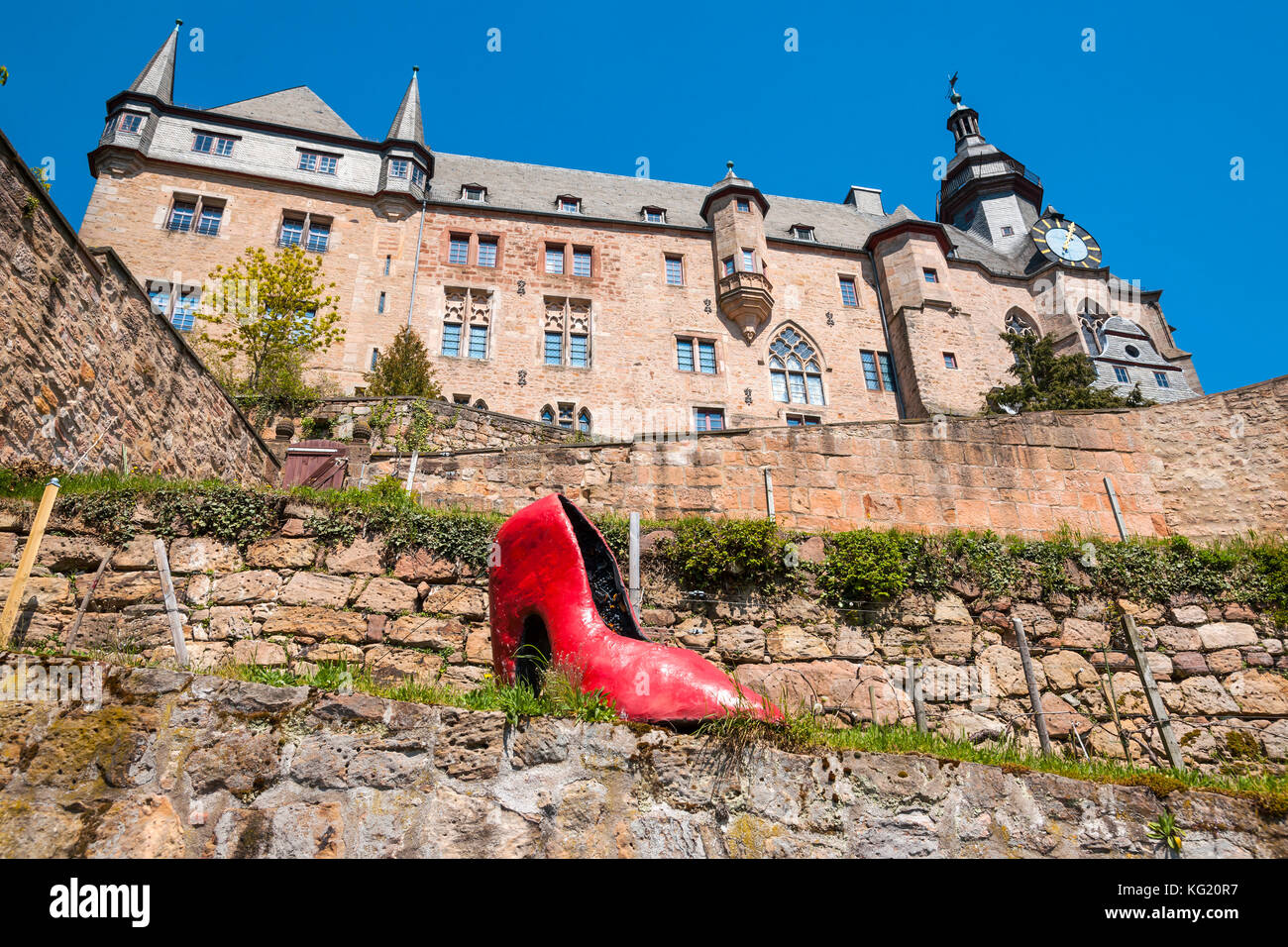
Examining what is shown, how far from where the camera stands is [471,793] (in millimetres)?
2857

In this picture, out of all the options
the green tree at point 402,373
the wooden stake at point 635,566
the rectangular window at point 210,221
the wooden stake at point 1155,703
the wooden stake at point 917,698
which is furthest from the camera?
the rectangular window at point 210,221

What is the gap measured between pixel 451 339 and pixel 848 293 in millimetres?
16734

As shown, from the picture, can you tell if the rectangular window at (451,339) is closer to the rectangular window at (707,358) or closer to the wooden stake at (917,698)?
the rectangular window at (707,358)

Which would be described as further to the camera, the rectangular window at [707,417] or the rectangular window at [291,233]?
the rectangular window at [707,417]

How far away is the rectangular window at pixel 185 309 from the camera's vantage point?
2412cm

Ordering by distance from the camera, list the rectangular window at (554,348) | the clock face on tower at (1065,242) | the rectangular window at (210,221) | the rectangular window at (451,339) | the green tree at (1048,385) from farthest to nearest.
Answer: the clock face on tower at (1065,242) < the rectangular window at (554,348) < the rectangular window at (451,339) < the rectangular window at (210,221) < the green tree at (1048,385)

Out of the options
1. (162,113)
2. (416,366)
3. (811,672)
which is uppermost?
(162,113)

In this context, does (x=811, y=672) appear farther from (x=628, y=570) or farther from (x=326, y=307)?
(x=326, y=307)

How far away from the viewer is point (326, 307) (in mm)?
25734

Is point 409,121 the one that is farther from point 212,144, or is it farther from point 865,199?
point 865,199

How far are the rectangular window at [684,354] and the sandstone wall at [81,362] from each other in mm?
19860

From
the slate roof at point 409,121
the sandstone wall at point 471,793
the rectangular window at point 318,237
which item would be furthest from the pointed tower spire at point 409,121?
the sandstone wall at point 471,793

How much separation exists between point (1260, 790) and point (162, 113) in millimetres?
35128
